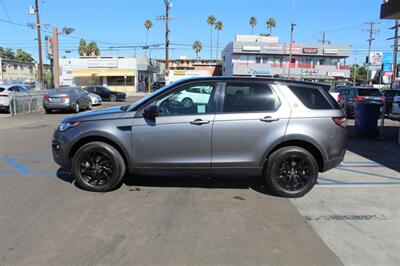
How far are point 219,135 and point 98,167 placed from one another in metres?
1.94

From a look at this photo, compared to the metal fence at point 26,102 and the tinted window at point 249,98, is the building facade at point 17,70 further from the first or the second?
the tinted window at point 249,98

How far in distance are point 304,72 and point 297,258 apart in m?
70.6

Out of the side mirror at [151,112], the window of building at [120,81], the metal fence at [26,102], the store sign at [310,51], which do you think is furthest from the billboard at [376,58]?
the side mirror at [151,112]

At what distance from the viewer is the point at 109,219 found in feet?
15.5

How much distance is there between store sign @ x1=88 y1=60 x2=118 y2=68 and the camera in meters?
57.9

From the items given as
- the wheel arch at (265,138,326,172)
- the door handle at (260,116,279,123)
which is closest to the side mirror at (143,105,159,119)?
the door handle at (260,116,279,123)

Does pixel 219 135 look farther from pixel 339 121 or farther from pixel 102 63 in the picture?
pixel 102 63

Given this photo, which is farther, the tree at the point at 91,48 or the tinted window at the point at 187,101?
the tree at the point at 91,48

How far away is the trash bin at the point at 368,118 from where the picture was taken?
11.9m

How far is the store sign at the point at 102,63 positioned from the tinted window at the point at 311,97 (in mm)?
54879

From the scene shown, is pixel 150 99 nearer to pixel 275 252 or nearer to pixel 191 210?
pixel 191 210

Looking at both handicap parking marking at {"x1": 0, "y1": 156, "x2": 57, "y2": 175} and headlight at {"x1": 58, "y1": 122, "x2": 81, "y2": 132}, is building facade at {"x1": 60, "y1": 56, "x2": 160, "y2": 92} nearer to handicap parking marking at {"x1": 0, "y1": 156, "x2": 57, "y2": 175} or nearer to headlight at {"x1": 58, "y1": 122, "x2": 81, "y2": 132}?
handicap parking marking at {"x1": 0, "y1": 156, "x2": 57, "y2": 175}

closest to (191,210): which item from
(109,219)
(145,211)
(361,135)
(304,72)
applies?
(145,211)

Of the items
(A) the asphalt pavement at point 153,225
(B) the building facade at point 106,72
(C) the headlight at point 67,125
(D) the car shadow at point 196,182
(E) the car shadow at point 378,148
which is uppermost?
(B) the building facade at point 106,72
